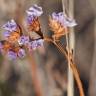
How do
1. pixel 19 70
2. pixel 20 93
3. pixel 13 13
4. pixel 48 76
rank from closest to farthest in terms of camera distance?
pixel 13 13 < pixel 48 76 < pixel 20 93 < pixel 19 70

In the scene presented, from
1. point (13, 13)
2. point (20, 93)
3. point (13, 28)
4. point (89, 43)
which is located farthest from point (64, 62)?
point (13, 28)

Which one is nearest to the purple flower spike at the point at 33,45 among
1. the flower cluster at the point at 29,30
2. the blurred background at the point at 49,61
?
the flower cluster at the point at 29,30

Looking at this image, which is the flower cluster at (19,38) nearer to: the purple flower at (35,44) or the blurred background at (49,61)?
the purple flower at (35,44)

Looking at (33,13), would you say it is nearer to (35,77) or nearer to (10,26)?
(10,26)

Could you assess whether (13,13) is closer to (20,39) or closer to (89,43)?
(89,43)

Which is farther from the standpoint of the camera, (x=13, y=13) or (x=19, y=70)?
(x=19, y=70)

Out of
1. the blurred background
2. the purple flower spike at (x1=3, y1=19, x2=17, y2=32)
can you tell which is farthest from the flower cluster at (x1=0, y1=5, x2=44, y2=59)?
the blurred background

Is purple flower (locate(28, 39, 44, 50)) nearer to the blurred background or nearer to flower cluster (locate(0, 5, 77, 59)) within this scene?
flower cluster (locate(0, 5, 77, 59))
